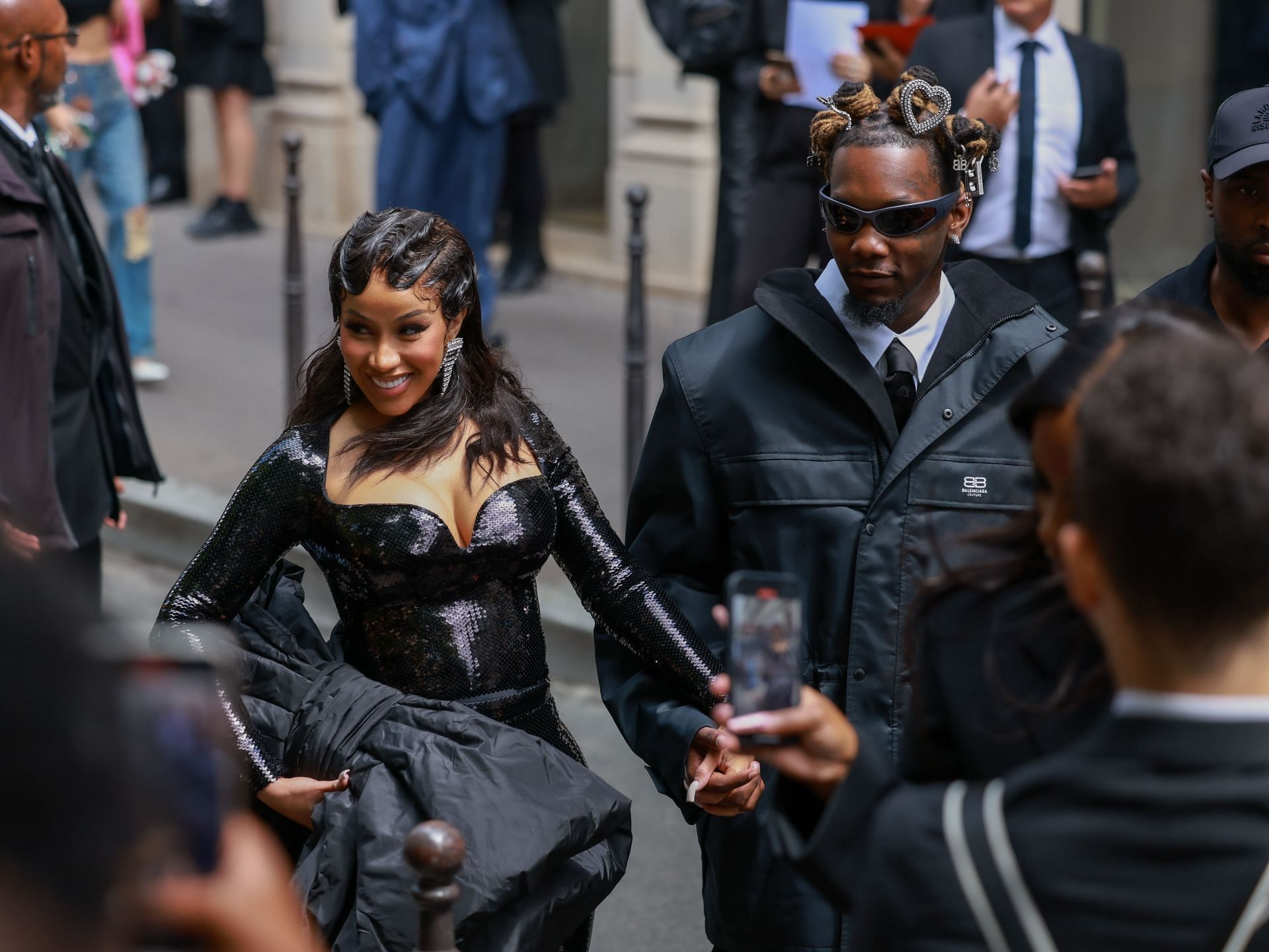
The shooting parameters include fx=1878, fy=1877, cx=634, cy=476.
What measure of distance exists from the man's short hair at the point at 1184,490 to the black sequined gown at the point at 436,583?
165cm

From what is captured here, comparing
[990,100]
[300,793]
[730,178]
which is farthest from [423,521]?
[730,178]

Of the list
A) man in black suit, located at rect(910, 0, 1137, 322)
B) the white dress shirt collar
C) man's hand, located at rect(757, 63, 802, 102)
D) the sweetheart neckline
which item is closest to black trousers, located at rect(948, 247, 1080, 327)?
man in black suit, located at rect(910, 0, 1137, 322)

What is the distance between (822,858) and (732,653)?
0.83 ft

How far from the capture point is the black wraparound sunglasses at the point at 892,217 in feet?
10.9

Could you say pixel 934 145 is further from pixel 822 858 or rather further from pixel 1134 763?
pixel 1134 763

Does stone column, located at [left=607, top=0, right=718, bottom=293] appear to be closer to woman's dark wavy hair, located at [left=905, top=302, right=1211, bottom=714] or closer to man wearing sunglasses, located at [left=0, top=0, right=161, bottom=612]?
man wearing sunglasses, located at [left=0, top=0, right=161, bottom=612]

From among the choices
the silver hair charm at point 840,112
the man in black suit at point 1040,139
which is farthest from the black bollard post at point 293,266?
the silver hair charm at point 840,112

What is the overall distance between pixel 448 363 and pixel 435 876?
1.17 meters

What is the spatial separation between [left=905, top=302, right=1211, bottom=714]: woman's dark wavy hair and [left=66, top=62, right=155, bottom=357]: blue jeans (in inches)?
279

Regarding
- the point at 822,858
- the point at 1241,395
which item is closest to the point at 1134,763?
the point at 1241,395

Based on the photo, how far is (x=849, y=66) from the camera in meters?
7.25

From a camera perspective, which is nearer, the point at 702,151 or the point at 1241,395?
the point at 1241,395

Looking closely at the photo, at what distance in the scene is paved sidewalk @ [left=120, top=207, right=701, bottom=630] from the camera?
25.4 feet

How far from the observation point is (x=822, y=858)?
213cm
